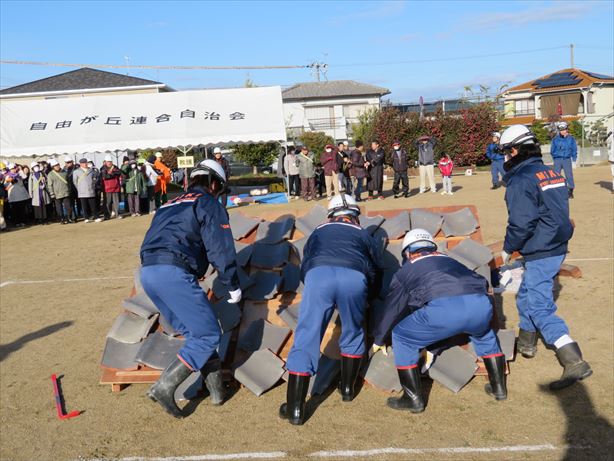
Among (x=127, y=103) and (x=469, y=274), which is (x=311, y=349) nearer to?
(x=469, y=274)

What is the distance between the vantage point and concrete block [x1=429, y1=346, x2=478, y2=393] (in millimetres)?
5188

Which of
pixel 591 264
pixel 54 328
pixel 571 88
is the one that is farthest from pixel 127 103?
pixel 571 88

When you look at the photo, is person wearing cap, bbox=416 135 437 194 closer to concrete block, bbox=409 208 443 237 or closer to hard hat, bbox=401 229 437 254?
concrete block, bbox=409 208 443 237

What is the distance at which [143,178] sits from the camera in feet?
61.1

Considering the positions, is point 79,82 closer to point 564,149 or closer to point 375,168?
point 375,168

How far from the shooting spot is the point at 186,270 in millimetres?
4770

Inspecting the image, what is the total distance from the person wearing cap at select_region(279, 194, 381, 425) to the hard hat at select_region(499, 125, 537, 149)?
1755mm

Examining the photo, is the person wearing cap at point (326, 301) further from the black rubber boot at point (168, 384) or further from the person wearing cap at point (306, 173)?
the person wearing cap at point (306, 173)

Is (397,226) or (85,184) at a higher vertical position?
(85,184)

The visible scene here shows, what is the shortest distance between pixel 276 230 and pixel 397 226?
4.62 feet

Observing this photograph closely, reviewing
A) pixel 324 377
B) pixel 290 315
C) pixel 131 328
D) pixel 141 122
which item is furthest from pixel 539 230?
pixel 141 122

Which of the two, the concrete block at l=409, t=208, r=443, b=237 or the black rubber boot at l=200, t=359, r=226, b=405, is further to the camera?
the concrete block at l=409, t=208, r=443, b=237

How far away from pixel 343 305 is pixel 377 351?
101cm

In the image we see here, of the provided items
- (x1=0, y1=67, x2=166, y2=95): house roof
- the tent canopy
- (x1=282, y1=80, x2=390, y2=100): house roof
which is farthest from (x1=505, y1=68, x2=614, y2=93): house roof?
the tent canopy
